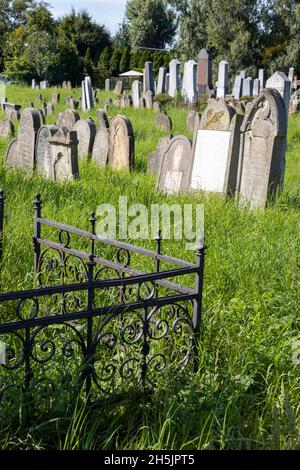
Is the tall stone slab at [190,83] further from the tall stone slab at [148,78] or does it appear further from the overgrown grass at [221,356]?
the overgrown grass at [221,356]

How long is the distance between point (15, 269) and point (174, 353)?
208cm

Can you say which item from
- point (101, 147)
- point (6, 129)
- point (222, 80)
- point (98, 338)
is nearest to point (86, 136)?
point (101, 147)

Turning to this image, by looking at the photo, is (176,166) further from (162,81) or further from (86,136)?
(162,81)

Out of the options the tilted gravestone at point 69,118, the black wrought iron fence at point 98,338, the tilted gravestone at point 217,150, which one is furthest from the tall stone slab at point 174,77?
the black wrought iron fence at point 98,338

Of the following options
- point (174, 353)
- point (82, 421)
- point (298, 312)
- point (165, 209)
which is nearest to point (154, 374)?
point (174, 353)

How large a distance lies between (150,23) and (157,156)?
43025 mm

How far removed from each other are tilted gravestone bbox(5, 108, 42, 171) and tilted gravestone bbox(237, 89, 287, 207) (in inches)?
137

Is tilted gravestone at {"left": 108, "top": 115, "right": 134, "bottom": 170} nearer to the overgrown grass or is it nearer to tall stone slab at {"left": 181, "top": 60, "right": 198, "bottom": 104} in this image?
the overgrown grass

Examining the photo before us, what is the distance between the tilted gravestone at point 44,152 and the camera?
9.94m

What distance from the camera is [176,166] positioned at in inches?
375

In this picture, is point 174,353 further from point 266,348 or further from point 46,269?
point 46,269

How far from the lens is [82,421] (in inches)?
124

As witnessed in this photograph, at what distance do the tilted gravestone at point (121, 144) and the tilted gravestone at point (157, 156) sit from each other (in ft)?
1.01

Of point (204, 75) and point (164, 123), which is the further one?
point (204, 75)
